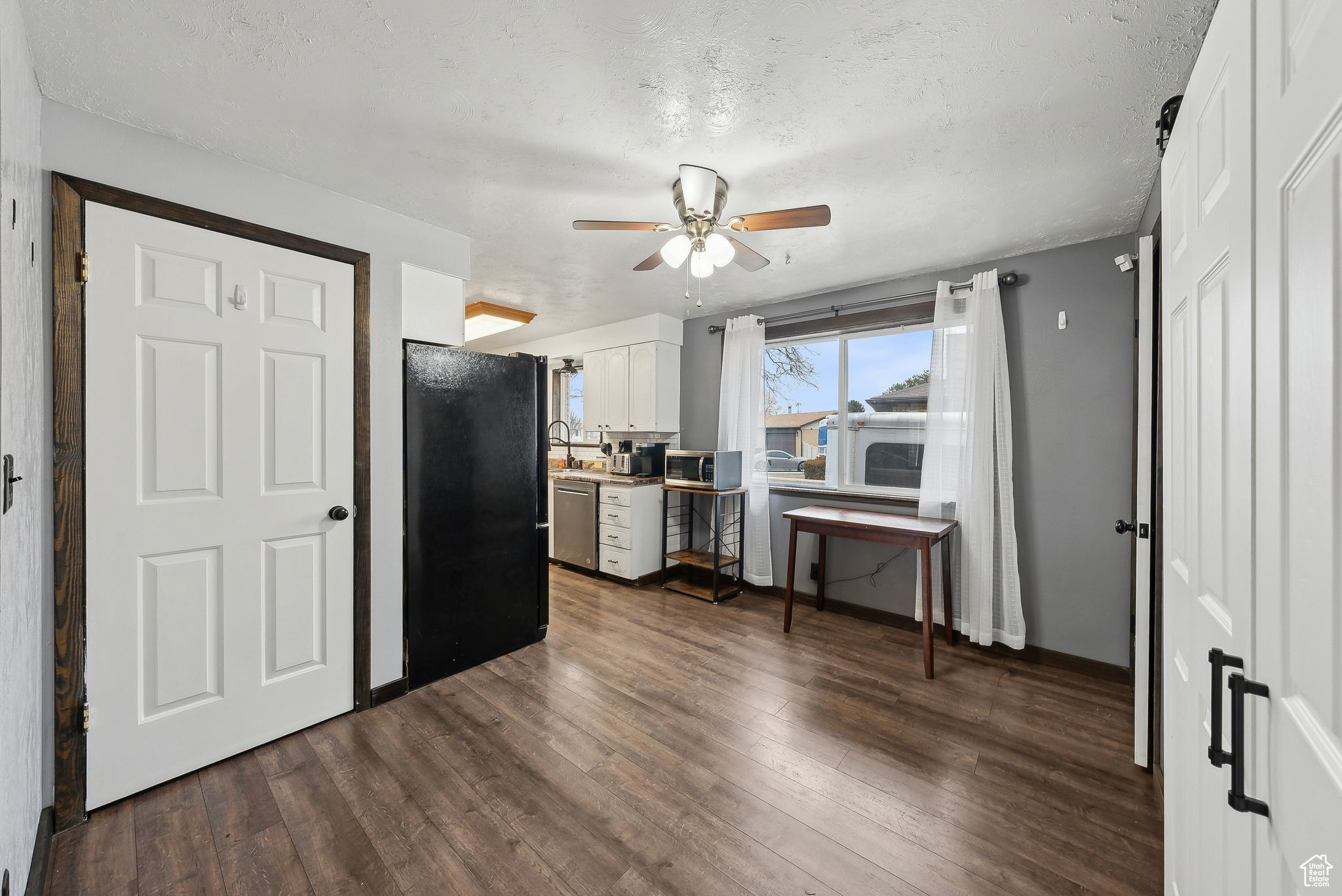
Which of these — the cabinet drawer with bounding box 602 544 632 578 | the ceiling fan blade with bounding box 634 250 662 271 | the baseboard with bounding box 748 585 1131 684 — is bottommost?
the baseboard with bounding box 748 585 1131 684

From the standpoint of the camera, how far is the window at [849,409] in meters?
3.64

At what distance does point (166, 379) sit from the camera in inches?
74.4

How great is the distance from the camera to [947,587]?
326 centimetres

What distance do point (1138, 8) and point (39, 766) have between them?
381 cm

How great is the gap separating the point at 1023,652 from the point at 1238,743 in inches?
110

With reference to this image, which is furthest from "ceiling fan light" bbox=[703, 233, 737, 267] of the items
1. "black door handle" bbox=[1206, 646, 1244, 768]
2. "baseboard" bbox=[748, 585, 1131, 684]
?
"baseboard" bbox=[748, 585, 1131, 684]

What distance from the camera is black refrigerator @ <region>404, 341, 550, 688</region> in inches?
103

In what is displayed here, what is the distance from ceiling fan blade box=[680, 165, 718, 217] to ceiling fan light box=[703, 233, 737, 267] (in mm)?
107

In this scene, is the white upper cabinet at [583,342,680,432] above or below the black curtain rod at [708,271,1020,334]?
below

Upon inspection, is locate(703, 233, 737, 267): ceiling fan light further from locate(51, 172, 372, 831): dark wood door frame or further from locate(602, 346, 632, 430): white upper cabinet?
locate(602, 346, 632, 430): white upper cabinet

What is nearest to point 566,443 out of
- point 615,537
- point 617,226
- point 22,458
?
point 615,537

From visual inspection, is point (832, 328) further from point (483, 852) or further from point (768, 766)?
point (483, 852)

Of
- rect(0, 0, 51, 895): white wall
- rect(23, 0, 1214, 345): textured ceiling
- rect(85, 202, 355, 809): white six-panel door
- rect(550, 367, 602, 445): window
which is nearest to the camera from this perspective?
rect(0, 0, 51, 895): white wall

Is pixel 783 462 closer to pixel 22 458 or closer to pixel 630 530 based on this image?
pixel 630 530
